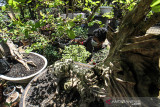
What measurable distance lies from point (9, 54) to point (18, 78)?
4.39 ft

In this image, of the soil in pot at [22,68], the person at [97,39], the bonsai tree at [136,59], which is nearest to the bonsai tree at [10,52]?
the soil in pot at [22,68]

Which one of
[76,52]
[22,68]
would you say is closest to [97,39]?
[76,52]

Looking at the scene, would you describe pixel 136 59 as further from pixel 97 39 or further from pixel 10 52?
pixel 10 52

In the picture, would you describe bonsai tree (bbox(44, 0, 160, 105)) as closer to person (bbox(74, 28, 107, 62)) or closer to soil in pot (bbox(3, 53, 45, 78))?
person (bbox(74, 28, 107, 62))

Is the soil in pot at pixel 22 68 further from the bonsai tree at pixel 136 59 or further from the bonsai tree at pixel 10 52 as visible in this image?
the bonsai tree at pixel 136 59

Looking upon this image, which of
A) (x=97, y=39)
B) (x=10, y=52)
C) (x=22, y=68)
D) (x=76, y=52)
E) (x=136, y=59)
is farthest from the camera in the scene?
(x=97, y=39)

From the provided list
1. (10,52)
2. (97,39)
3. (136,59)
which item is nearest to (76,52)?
(97,39)

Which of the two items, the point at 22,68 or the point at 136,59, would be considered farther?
the point at 22,68

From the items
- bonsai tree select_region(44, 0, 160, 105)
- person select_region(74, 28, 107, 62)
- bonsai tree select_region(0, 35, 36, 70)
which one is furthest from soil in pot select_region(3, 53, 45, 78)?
bonsai tree select_region(44, 0, 160, 105)

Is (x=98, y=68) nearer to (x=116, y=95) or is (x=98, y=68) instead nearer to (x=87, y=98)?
(x=116, y=95)

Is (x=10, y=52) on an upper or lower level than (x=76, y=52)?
lower

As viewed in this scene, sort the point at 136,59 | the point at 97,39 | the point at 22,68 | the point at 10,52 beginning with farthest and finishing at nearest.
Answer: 1. the point at 97,39
2. the point at 10,52
3. the point at 22,68
4. the point at 136,59

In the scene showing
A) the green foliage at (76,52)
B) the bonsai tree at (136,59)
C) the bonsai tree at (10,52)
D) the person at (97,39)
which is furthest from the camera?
the person at (97,39)

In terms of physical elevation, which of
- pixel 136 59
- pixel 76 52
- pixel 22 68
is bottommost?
pixel 22 68
